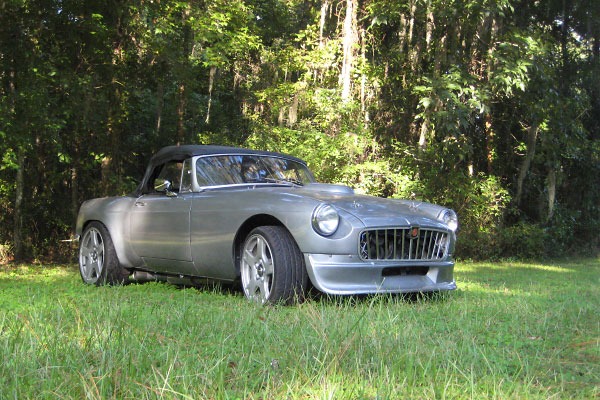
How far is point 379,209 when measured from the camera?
522 cm

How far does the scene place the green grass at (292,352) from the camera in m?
2.35

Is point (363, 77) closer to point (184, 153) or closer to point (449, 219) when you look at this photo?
point (184, 153)

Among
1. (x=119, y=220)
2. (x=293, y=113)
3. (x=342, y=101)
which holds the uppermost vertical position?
(x=342, y=101)

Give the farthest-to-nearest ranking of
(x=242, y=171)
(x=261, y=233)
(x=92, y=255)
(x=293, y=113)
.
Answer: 1. (x=293, y=113)
2. (x=92, y=255)
3. (x=242, y=171)
4. (x=261, y=233)

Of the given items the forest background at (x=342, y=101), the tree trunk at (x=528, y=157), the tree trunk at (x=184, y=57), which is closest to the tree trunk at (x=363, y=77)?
the forest background at (x=342, y=101)

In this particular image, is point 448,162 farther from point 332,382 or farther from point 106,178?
point 332,382

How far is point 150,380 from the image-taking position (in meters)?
2.34

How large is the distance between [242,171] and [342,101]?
23.8 feet

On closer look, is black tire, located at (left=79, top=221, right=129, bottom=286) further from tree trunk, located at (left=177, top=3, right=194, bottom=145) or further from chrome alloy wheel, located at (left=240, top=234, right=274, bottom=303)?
tree trunk, located at (left=177, top=3, right=194, bottom=145)

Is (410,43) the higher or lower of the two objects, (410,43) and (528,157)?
the higher

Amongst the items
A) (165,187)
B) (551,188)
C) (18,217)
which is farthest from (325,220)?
(551,188)

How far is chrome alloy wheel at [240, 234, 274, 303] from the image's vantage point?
5055 mm

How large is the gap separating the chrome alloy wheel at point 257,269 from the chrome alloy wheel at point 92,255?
238cm

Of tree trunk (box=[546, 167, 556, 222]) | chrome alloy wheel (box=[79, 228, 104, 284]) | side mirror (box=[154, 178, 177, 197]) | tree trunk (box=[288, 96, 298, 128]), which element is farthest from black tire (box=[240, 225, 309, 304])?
tree trunk (box=[546, 167, 556, 222])
